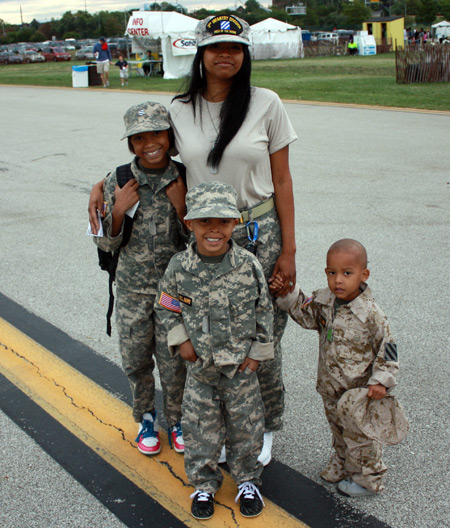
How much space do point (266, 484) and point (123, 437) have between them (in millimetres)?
804

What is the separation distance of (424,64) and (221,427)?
755 inches

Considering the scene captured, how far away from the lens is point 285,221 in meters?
2.66

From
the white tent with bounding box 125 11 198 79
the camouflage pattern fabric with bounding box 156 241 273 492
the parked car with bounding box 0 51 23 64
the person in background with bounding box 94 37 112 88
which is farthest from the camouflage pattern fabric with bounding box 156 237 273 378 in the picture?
the parked car with bounding box 0 51 23 64

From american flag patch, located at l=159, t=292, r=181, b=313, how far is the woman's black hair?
574 mm

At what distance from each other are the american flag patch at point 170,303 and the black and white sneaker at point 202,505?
778mm

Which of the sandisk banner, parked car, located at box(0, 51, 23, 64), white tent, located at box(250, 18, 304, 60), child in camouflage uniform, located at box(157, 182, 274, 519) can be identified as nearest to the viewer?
child in camouflage uniform, located at box(157, 182, 274, 519)

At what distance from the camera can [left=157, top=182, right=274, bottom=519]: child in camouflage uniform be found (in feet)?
7.77

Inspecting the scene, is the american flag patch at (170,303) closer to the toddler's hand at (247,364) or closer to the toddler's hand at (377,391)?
the toddler's hand at (247,364)

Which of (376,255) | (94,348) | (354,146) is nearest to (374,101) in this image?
(354,146)

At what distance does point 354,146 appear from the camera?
32.8ft

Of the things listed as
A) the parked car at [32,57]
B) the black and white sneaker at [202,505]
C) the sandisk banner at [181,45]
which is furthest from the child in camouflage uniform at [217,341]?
the parked car at [32,57]

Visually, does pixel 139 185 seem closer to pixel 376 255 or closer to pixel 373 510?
pixel 373 510

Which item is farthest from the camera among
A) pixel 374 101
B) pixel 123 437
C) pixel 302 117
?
pixel 374 101

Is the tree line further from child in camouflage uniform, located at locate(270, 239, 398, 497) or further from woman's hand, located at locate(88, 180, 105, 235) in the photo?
child in camouflage uniform, located at locate(270, 239, 398, 497)
